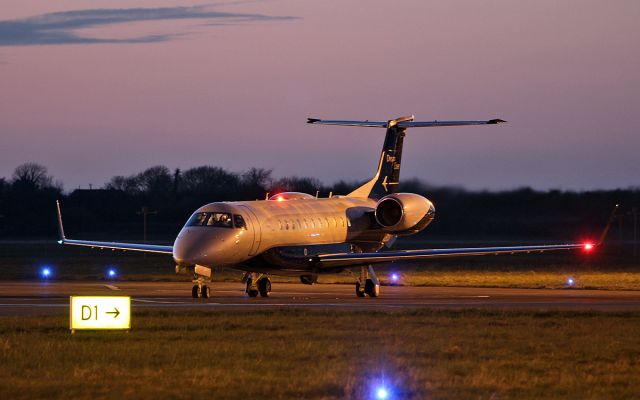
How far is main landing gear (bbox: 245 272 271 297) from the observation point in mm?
34594

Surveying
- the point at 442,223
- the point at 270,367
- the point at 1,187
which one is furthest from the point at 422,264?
the point at 1,187

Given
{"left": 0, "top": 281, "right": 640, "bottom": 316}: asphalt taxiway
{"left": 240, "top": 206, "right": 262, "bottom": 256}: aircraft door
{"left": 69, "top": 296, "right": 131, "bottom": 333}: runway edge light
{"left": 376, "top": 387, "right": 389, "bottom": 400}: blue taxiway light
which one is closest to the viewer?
{"left": 376, "top": 387, "right": 389, "bottom": 400}: blue taxiway light

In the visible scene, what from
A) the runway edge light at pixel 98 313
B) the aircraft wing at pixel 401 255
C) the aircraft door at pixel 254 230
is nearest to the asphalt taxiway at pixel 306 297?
the aircraft wing at pixel 401 255

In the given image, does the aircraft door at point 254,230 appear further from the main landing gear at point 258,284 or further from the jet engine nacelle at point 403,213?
the jet engine nacelle at point 403,213

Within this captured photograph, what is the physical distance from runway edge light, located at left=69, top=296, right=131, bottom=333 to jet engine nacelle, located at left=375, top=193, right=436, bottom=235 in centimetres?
1808

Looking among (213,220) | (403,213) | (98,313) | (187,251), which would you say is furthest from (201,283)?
(98,313)

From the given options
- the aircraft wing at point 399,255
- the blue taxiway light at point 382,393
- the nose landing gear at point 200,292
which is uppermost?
the aircraft wing at point 399,255

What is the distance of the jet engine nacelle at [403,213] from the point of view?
38281mm

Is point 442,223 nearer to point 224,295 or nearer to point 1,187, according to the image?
point 224,295

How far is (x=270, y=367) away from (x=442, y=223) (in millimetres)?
50122

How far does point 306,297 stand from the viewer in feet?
110

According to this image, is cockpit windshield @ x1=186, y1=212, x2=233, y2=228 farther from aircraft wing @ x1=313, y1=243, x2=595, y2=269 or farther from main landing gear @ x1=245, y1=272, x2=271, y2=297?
aircraft wing @ x1=313, y1=243, x2=595, y2=269

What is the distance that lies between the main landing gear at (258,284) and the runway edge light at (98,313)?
1341 centimetres

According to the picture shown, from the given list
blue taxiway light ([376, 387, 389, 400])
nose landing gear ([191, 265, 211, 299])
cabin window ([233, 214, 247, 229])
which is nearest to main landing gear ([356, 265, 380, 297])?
cabin window ([233, 214, 247, 229])
